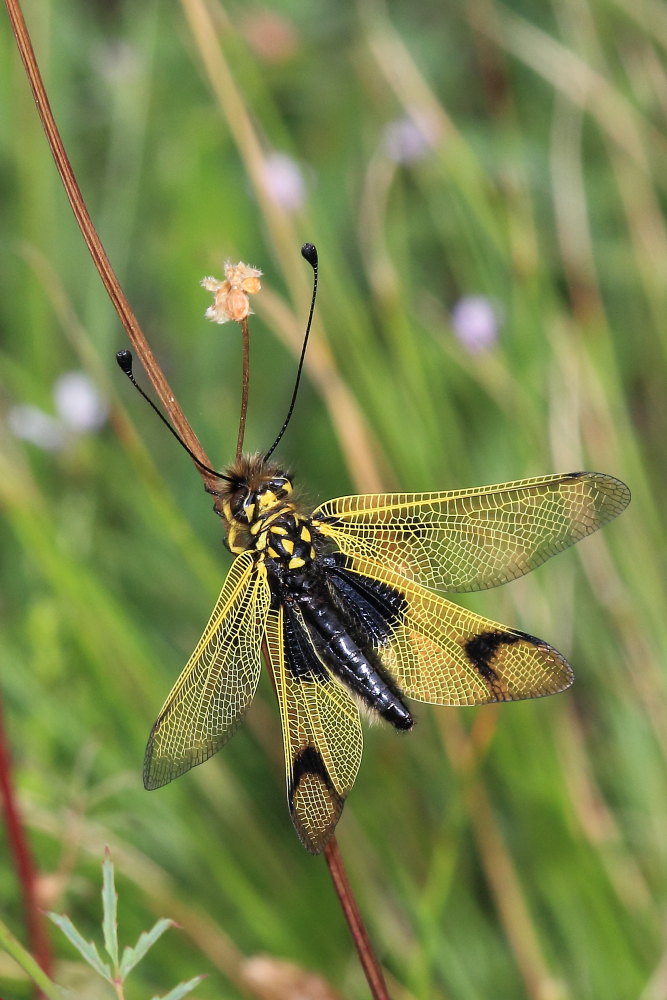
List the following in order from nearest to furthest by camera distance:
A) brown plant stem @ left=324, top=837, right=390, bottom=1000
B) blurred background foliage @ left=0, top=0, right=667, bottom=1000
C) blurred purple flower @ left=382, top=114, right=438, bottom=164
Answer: brown plant stem @ left=324, top=837, right=390, bottom=1000 → blurred background foliage @ left=0, top=0, right=667, bottom=1000 → blurred purple flower @ left=382, top=114, right=438, bottom=164

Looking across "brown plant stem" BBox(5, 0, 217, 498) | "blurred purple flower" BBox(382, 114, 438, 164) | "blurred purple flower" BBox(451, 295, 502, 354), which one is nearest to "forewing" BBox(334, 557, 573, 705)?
"brown plant stem" BBox(5, 0, 217, 498)

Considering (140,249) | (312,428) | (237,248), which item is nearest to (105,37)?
(140,249)

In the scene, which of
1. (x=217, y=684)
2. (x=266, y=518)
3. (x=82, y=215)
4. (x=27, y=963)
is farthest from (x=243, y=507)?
(x=27, y=963)

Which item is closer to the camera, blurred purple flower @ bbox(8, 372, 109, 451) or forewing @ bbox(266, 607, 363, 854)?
forewing @ bbox(266, 607, 363, 854)

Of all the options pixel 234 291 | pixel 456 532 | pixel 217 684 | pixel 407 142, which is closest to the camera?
pixel 234 291

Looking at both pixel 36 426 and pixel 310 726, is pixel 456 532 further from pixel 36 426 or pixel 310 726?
pixel 36 426

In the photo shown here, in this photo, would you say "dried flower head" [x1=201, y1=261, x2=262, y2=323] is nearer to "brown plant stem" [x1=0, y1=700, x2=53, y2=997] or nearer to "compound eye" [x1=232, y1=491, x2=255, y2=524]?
"compound eye" [x1=232, y1=491, x2=255, y2=524]

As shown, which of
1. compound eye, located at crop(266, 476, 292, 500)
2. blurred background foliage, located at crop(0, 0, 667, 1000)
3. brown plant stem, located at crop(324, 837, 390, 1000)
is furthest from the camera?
blurred background foliage, located at crop(0, 0, 667, 1000)
